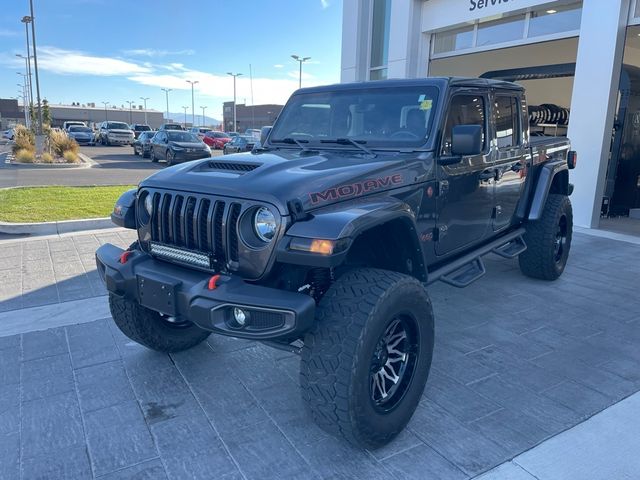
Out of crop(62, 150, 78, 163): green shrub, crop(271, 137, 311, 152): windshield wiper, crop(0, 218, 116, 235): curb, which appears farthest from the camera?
crop(62, 150, 78, 163): green shrub

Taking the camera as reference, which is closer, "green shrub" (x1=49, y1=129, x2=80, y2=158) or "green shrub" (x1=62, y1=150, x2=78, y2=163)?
"green shrub" (x1=62, y1=150, x2=78, y2=163)

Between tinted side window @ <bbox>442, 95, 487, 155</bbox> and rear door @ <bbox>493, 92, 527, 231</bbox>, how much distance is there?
10.3 inches

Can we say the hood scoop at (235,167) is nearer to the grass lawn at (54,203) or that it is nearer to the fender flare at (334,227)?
the fender flare at (334,227)

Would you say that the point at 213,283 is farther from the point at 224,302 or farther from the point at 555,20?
the point at 555,20

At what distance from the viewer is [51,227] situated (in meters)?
6.95

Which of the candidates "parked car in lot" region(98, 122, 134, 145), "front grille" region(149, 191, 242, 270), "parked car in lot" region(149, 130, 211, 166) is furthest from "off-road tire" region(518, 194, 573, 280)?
"parked car in lot" region(98, 122, 134, 145)

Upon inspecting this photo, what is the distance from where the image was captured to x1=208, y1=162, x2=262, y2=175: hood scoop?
2885 mm

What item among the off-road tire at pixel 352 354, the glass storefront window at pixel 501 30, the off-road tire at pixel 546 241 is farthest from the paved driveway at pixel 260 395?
the glass storefront window at pixel 501 30

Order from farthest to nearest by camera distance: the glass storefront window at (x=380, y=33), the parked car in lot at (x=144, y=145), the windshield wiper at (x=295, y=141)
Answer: the parked car in lot at (x=144, y=145), the glass storefront window at (x=380, y=33), the windshield wiper at (x=295, y=141)

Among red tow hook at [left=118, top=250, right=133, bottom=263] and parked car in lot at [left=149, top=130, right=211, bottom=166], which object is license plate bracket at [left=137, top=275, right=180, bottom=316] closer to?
red tow hook at [left=118, top=250, right=133, bottom=263]

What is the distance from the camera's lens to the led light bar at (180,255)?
104 inches

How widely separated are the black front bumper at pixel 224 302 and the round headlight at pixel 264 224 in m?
0.25

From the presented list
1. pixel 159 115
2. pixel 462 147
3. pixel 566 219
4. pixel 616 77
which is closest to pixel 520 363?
pixel 462 147

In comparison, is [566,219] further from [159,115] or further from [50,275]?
[159,115]
